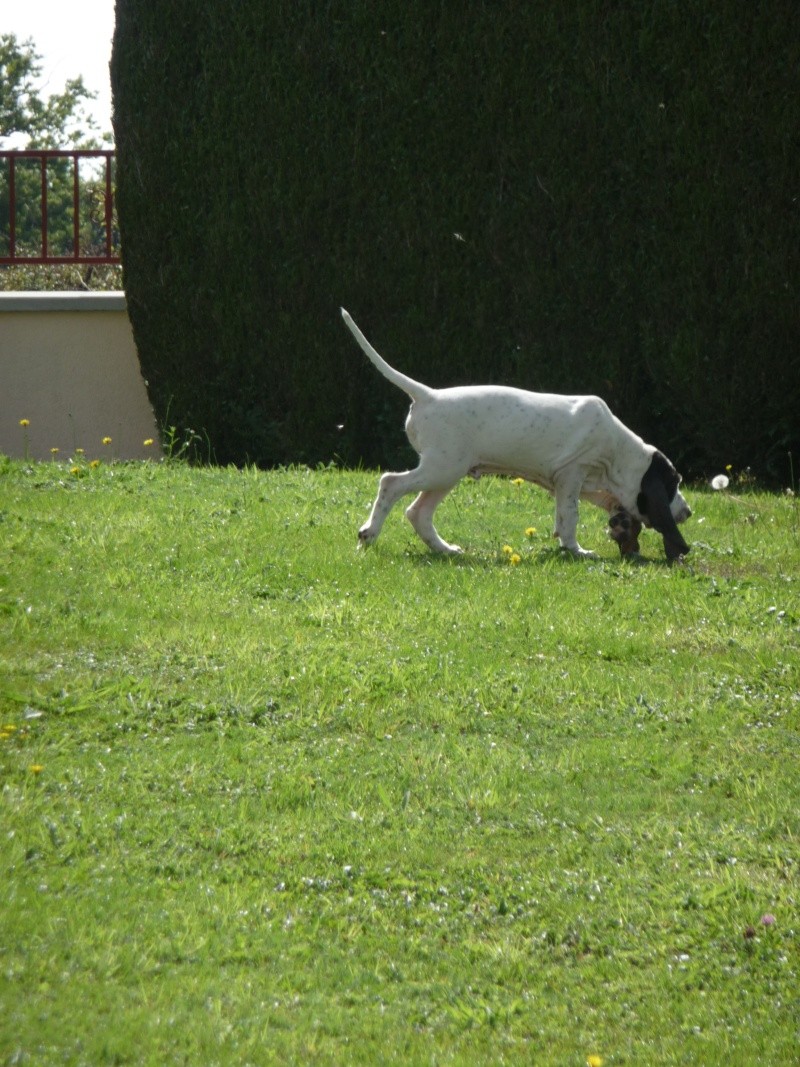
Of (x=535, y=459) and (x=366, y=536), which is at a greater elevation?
(x=535, y=459)

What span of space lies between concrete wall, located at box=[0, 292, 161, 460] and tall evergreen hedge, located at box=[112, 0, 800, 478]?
59 cm

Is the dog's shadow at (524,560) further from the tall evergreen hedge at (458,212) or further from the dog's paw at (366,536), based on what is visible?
the tall evergreen hedge at (458,212)

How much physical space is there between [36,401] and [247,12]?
3.43 metres

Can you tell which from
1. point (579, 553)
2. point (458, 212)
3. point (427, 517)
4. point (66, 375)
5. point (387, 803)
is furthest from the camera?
point (66, 375)

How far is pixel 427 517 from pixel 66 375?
5313mm

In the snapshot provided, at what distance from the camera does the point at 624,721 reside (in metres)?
5.00

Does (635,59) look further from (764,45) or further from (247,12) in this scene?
(247,12)

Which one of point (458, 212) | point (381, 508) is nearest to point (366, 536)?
point (381, 508)

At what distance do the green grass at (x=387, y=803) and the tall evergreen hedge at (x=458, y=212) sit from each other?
309cm

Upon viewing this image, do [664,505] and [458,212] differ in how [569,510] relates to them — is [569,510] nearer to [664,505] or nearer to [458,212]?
[664,505]

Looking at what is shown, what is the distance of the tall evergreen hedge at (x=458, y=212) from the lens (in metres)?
9.68

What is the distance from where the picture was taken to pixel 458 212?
10.3 meters

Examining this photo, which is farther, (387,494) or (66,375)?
(66,375)

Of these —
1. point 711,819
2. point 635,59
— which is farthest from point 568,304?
point 711,819
